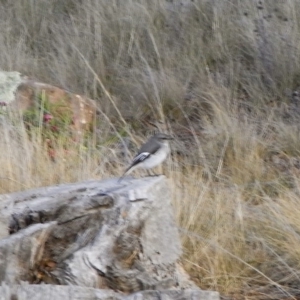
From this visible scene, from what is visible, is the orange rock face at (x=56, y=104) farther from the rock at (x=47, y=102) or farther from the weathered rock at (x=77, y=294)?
the weathered rock at (x=77, y=294)

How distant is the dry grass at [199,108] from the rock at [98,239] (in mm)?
401

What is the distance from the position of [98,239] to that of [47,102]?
287 centimetres

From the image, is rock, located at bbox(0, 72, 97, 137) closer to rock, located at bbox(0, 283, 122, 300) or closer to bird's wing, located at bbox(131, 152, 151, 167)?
bird's wing, located at bbox(131, 152, 151, 167)

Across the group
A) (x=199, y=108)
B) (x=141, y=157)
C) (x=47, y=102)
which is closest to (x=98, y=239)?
(x=141, y=157)

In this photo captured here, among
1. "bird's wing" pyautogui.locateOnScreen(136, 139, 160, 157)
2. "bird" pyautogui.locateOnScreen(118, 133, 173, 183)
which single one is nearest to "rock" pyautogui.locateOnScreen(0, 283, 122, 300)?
"bird" pyautogui.locateOnScreen(118, 133, 173, 183)

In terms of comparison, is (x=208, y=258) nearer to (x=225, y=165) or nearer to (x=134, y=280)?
(x=134, y=280)

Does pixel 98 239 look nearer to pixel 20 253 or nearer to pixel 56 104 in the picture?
pixel 20 253

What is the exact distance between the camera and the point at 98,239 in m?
3.56

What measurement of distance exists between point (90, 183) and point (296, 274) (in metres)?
0.98

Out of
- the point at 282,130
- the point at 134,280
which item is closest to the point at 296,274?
the point at 134,280

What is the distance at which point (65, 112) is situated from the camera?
629 centimetres

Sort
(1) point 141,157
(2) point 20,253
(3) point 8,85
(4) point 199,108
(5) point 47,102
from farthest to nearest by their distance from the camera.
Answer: (4) point 199,108
(3) point 8,85
(5) point 47,102
(1) point 141,157
(2) point 20,253

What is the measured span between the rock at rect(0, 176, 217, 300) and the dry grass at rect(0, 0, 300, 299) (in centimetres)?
40

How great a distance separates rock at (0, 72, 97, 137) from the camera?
6.20 metres
